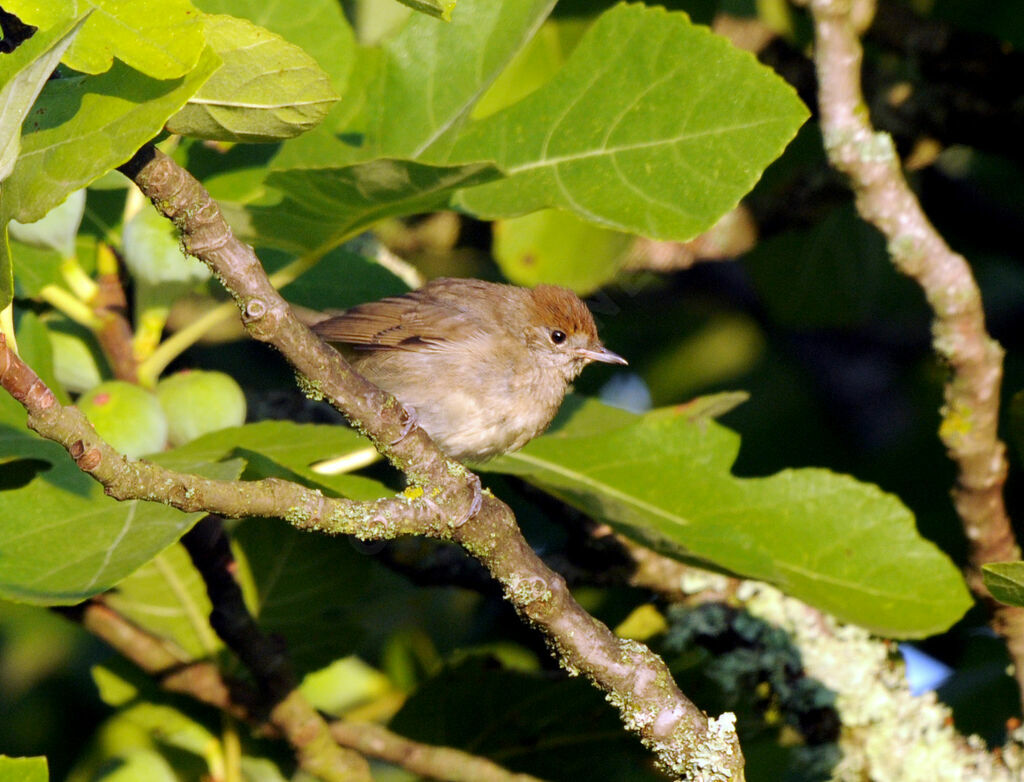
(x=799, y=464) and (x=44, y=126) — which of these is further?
(x=799, y=464)

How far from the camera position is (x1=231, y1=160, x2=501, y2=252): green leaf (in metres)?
2.45

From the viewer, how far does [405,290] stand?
372 centimetres

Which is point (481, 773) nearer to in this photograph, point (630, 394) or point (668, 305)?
point (630, 394)

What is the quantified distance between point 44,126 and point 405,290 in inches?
72.1

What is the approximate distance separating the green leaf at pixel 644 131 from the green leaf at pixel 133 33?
1199 mm

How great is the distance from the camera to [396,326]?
12.6 feet

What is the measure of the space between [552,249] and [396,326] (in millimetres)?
873

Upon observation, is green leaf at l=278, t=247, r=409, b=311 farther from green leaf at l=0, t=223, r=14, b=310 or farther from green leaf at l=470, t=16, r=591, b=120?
green leaf at l=0, t=223, r=14, b=310

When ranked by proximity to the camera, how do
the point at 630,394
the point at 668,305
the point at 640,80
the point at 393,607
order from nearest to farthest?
the point at 640,80
the point at 393,607
the point at 630,394
the point at 668,305

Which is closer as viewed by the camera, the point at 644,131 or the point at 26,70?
the point at 26,70

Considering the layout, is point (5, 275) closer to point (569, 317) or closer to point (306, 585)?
point (306, 585)

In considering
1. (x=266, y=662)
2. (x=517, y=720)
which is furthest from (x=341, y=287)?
(x=517, y=720)

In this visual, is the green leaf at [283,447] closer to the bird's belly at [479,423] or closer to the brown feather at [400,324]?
the bird's belly at [479,423]

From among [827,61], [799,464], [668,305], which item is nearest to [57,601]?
[827,61]
